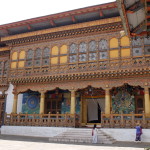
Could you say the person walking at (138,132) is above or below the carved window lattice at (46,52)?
below

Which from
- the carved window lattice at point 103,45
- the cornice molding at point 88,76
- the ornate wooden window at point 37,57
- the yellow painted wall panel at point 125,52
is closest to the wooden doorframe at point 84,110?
the cornice molding at point 88,76

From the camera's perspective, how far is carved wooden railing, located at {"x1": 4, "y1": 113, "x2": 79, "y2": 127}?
1376 centimetres

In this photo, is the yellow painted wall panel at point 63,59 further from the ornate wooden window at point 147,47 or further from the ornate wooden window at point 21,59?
the ornate wooden window at point 147,47

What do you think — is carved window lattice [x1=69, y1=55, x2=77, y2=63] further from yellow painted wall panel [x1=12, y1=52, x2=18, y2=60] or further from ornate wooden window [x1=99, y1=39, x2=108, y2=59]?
yellow painted wall panel [x1=12, y1=52, x2=18, y2=60]

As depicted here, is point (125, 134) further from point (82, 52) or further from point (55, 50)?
point (55, 50)

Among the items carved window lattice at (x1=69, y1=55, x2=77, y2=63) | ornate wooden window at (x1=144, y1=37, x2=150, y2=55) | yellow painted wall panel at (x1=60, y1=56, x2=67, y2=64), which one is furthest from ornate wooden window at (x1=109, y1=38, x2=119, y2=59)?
yellow painted wall panel at (x1=60, y1=56, x2=67, y2=64)

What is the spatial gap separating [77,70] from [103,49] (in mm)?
2204

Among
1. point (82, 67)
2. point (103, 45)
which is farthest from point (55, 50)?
point (103, 45)

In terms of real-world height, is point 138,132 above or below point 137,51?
below

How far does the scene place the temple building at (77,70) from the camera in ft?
43.2

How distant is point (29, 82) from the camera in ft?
51.9

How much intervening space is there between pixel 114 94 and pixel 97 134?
13.6 ft

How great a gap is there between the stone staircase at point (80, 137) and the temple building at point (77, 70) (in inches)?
37.1

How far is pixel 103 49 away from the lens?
14.0 metres
